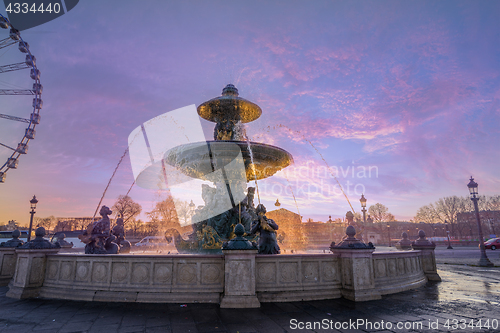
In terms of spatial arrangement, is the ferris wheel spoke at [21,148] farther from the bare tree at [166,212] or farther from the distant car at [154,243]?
the bare tree at [166,212]

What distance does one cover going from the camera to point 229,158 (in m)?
13.1

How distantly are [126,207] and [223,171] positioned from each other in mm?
33848

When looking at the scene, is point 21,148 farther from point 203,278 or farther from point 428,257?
point 428,257

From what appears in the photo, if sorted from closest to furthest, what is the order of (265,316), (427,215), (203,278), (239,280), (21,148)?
(265,316), (239,280), (203,278), (21,148), (427,215)

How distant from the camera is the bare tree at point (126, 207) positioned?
41.3 metres

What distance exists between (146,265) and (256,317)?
2.62 m

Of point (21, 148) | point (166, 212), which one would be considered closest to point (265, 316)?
point (21, 148)

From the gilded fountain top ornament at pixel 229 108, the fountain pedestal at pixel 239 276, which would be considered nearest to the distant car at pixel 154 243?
the gilded fountain top ornament at pixel 229 108

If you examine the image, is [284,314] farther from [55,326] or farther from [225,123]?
[225,123]

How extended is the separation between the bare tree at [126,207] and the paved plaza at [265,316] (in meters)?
37.8

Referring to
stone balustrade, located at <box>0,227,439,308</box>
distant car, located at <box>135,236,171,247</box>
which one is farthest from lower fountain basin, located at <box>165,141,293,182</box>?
stone balustrade, located at <box>0,227,439,308</box>

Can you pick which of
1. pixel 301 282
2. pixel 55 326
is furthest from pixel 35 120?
pixel 301 282

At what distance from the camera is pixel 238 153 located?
40.9ft

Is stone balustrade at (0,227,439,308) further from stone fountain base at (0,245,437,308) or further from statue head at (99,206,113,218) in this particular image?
statue head at (99,206,113,218)
